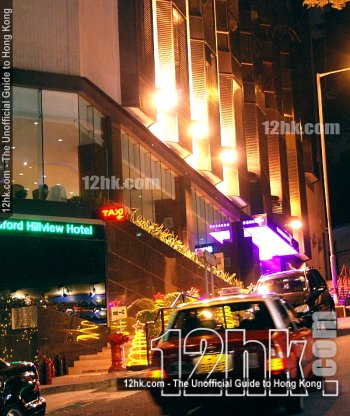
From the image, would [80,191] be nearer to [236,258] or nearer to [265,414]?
[236,258]

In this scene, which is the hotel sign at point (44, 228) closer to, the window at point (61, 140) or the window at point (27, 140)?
the window at point (27, 140)

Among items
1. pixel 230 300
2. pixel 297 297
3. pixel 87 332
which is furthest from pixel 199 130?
pixel 230 300

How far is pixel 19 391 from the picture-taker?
10875mm

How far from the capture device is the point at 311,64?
66125mm

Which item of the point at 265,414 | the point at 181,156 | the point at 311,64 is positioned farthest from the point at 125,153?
the point at 311,64

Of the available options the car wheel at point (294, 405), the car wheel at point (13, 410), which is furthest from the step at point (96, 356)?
the car wheel at point (294, 405)

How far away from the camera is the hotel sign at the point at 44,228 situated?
23531mm

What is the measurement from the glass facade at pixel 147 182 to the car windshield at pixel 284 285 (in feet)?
35.9

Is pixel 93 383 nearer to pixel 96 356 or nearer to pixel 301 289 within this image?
pixel 96 356

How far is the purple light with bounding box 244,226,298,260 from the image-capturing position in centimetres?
4606

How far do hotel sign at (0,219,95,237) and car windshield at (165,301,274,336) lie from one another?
14182mm

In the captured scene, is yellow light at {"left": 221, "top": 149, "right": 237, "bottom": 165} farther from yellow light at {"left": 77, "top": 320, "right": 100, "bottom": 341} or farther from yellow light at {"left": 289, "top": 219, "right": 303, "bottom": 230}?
yellow light at {"left": 77, "top": 320, "right": 100, "bottom": 341}

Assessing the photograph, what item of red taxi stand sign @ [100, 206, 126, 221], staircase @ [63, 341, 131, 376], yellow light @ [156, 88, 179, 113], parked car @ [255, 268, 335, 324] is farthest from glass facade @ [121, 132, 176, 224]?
parked car @ [255, 268, 335, 324]

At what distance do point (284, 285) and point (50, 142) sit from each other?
35.9 feet
